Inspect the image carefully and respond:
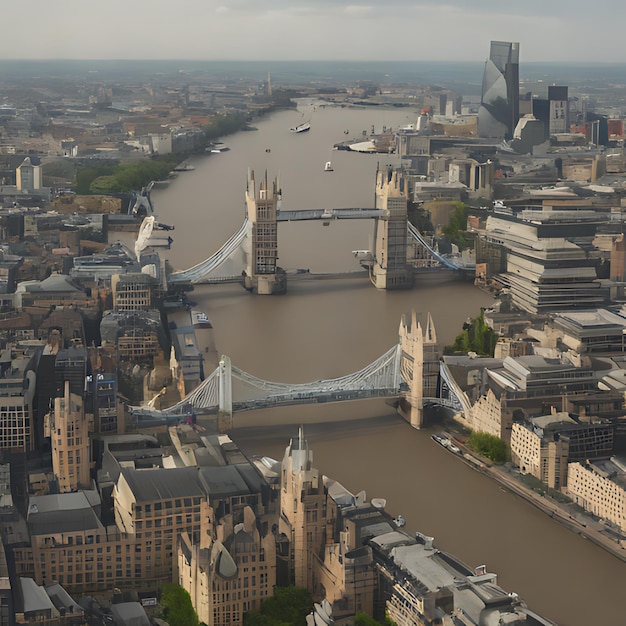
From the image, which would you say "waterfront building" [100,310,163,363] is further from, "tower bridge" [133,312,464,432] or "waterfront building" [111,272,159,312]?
"tower bridge" [133,312,464,432]

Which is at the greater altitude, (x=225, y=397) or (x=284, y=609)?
(x=225, y=397)

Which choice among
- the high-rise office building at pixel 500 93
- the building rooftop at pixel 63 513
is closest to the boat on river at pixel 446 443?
the building rooftop at pixel 63 513

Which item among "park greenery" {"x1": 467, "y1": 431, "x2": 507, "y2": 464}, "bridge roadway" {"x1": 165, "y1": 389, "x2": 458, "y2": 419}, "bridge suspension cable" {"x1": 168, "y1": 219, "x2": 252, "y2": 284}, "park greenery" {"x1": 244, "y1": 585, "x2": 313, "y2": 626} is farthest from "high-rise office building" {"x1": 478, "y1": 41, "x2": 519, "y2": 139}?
"park greenery" {"x1": 244, "y1": 585, "x2": 313, "y2": 626}

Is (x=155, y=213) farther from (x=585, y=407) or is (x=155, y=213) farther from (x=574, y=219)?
(x=585, y=407)

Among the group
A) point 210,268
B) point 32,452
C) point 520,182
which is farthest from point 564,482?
point 520,182

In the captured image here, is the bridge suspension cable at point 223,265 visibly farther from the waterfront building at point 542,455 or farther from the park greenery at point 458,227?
the waterfront building at point 542,455

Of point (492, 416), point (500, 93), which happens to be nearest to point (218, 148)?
point (500, 93)

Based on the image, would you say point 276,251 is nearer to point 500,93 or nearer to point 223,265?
point 223,265
